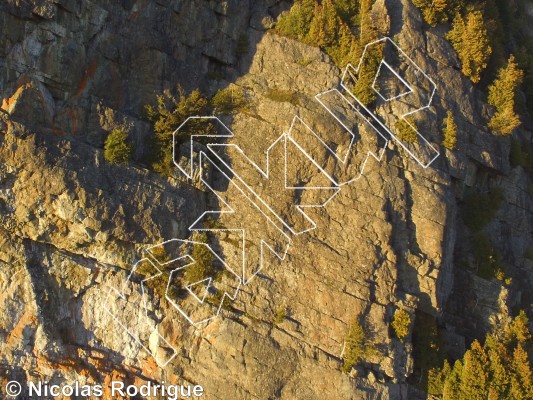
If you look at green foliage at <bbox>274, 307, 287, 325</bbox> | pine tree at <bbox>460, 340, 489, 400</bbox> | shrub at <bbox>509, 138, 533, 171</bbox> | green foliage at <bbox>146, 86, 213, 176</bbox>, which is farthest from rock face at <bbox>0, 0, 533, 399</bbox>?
shrub at <bbox>509, 138, 533, 171</bbox>

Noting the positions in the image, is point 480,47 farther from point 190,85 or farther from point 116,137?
point 116,137

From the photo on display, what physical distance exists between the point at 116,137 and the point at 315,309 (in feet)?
31.7

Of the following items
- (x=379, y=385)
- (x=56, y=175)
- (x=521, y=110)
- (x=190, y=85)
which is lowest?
(x=379, y=385)

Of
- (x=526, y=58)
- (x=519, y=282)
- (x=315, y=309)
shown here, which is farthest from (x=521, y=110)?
(x=315, y=309)

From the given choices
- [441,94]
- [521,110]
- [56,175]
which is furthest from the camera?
[521,110]

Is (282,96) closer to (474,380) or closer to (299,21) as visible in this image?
(299,21)

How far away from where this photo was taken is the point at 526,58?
2797cm

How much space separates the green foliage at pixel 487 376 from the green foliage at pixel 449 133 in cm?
815

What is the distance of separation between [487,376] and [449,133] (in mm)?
9818

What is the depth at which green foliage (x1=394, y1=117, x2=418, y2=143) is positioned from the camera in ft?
73.5

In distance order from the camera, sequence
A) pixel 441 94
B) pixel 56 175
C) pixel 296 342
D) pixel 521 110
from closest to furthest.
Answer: pixel 56 175 → pixel 296 342 → pixel 441 94 → pixel 521 110

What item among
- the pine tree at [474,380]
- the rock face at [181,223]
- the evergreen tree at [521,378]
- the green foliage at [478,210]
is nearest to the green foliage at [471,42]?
the rock face at [181,223]

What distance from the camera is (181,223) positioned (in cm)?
2023

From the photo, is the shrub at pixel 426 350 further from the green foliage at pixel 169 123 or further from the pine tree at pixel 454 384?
the green foliage at pixel 169 123
